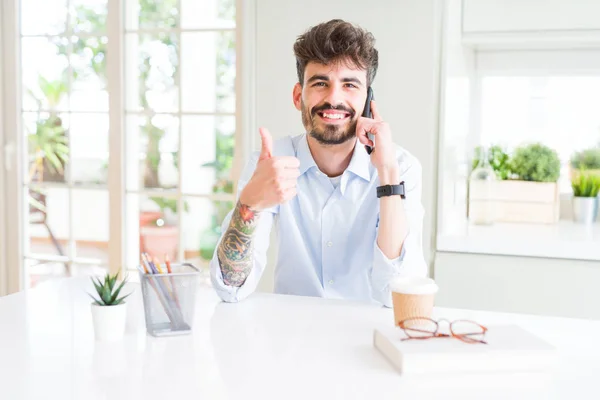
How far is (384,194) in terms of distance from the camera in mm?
2008

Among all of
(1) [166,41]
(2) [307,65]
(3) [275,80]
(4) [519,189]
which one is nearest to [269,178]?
(2) [307,65]

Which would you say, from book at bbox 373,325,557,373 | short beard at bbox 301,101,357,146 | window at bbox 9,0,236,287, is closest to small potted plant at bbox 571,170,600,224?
short beard at bbox 301,101,357,146

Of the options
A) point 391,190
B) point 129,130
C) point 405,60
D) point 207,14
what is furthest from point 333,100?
point 129,130

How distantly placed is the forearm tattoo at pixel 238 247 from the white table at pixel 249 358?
0.34ft

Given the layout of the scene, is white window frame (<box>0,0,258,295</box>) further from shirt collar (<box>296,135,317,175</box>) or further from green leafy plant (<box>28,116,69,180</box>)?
shirt collar (<box>296,135,317,175</box>)

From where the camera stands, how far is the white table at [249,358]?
1.22m

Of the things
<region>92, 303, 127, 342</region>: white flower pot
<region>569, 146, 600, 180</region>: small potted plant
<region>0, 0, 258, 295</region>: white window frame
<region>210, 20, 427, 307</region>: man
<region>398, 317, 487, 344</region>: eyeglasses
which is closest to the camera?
<region>398, 317, 487, 344</region>: eyeglasses

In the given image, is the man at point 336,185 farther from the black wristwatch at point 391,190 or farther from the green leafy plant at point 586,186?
the green leafy plant at point 586,186

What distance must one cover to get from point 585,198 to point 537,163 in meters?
0.25

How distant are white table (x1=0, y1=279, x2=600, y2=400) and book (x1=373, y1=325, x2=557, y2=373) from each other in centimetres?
2

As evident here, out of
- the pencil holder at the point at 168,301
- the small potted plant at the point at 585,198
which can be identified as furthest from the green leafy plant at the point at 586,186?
the pencil holder at the point at 168,301

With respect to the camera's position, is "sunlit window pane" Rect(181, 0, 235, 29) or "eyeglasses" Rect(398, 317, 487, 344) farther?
"sunlit window pane" Rect(181, 0, 235, 29)

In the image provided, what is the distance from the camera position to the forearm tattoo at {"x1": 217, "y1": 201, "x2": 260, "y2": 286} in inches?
74.0

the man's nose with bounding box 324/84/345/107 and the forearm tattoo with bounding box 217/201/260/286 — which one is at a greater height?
the man's nose with bounding box 324/84/345/107
